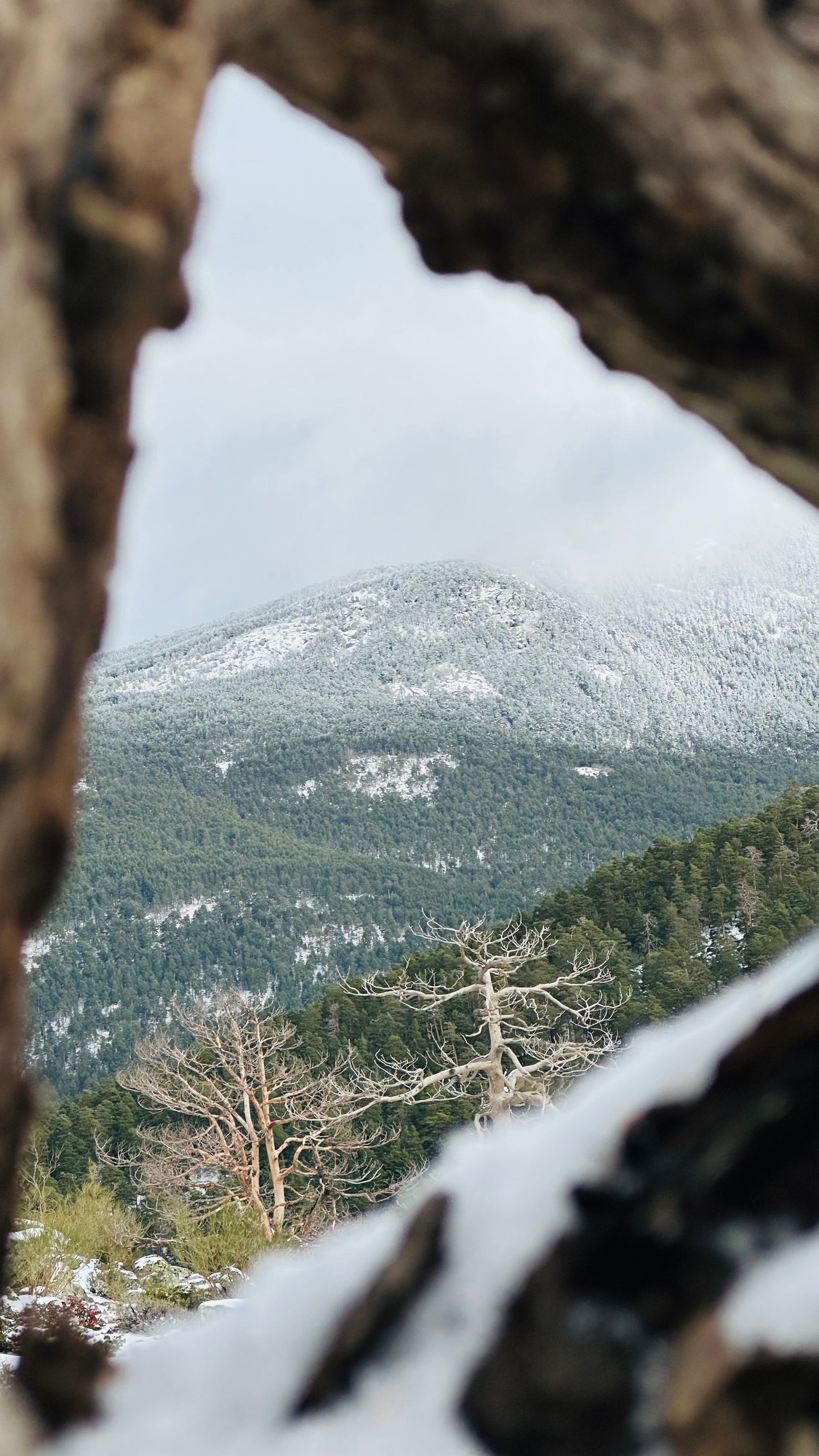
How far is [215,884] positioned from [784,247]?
342ft

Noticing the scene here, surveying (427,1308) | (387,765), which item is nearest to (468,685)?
(387,765)

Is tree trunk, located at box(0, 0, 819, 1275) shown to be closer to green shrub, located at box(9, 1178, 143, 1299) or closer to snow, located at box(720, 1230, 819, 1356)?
snow, located at box(720, 1230, 819, 1356)

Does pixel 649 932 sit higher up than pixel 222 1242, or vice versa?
pixel 222 1242

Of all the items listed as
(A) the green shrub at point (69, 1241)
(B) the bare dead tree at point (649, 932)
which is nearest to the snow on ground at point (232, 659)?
(B) the bare dead tree at point (649, 932)

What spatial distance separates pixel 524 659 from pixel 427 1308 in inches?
6901

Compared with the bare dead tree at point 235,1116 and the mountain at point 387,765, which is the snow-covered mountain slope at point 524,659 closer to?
the mountain at point 387,765

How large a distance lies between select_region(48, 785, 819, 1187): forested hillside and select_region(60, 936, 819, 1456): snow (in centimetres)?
2557

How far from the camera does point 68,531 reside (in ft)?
6.96

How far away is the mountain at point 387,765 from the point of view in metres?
92.4

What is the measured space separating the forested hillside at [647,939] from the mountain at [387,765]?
25071mm

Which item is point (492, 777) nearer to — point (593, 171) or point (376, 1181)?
point (376, 1181)

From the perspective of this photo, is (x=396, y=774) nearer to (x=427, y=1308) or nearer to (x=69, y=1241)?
(x=69, y=1241)

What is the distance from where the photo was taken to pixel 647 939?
113 feet

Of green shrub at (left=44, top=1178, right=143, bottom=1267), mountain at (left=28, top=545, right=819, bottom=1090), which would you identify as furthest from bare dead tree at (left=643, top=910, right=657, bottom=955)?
mountain at (left=28, top=545, right=819, bottom=1090)
